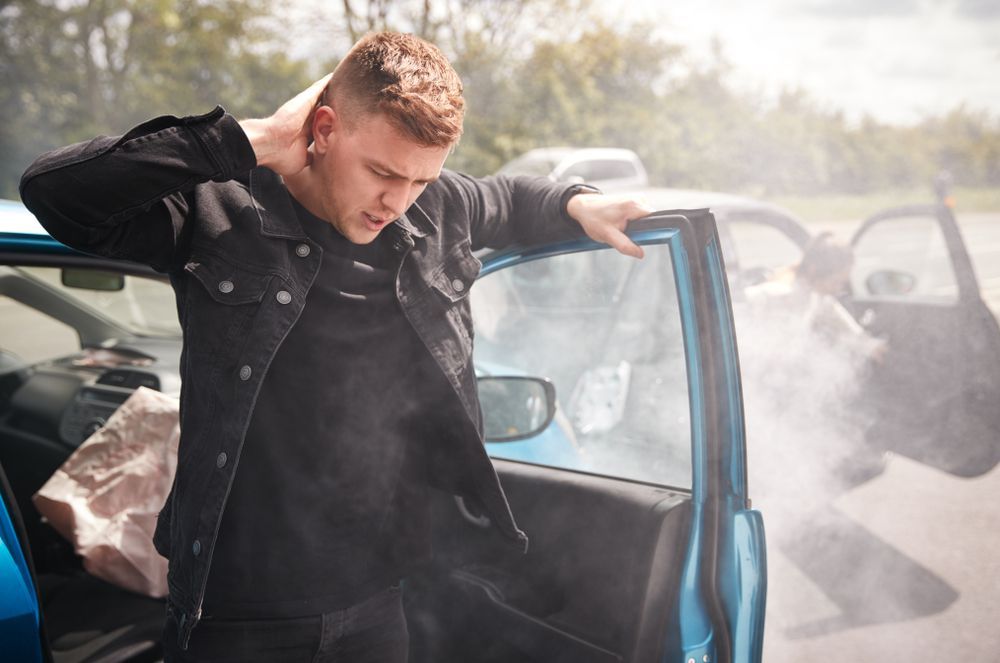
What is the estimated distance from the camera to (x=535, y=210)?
1.90 metres

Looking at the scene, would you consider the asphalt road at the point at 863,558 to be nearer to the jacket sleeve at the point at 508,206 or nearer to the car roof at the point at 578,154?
the jacket sleeve at the point at 508,206

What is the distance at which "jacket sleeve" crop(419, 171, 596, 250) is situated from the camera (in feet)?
5.87

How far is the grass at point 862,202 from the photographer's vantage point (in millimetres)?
24297

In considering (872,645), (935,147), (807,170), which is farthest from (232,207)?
(935,147)

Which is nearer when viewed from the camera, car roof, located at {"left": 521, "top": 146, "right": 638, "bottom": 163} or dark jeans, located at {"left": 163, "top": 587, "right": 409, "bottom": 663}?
dark jeans, located at {"left": 163, "top": 587, "right": 409, "bottom": 663}

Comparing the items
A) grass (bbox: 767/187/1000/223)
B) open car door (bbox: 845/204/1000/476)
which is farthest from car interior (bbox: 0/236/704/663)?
grass (bbox: 767/187/1000/223)

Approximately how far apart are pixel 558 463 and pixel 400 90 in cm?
144

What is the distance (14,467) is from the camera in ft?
9.42

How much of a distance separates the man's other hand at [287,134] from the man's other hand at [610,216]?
0.61 meters

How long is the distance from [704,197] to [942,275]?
14223 millimetres

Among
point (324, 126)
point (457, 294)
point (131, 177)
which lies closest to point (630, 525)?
point (457, 294)

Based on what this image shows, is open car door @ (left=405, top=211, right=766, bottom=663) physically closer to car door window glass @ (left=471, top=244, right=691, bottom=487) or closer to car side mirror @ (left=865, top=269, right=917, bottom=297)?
car door window glass @ (left=471, top=244, right=691, bottom=487)

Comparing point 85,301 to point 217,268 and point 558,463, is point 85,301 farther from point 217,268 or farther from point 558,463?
point 217,268

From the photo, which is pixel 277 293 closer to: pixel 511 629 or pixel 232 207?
pixel 232 207
